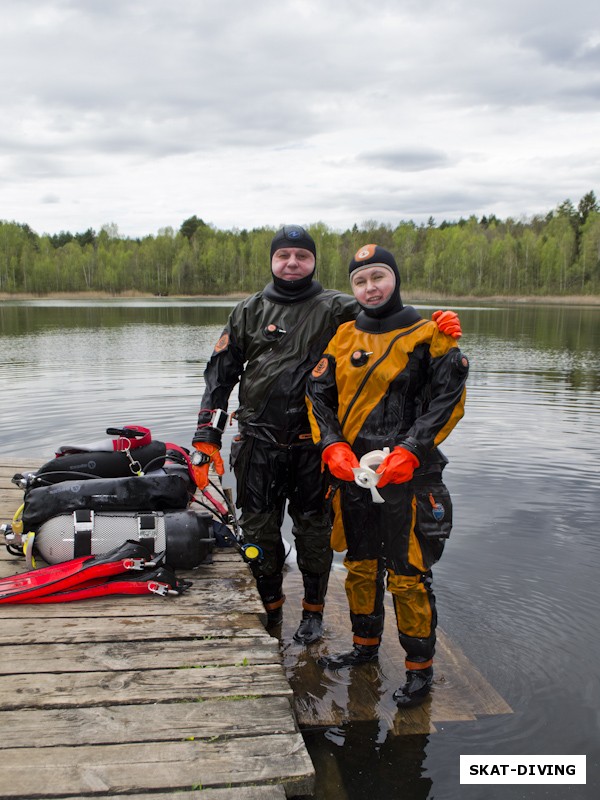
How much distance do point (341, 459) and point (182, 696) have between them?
50.0 inches

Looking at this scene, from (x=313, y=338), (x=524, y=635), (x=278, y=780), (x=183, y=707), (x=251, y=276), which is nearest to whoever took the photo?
(x=278, y=780)

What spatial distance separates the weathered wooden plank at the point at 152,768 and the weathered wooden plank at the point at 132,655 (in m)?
0.52

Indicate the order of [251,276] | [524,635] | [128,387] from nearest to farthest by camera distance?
[524,635]
[128,387]
[251,276]

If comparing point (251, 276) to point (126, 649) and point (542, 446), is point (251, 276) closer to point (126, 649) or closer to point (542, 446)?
point (542, 446)

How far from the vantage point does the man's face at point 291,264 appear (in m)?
3.74

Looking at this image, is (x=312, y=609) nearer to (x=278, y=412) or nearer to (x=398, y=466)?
(x=278, y=412)

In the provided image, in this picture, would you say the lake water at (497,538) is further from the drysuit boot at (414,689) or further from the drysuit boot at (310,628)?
the drysuit boot at (310,628)

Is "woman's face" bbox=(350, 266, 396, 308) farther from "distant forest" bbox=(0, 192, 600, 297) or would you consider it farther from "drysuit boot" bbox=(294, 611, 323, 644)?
"distant forest" bbox=(0, 192, 600, 297)

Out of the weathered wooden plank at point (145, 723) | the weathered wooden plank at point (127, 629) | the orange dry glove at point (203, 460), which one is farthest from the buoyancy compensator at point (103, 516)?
the weathered wooden plank at point (145, 723)

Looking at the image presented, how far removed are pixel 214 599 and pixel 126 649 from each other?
0.65m

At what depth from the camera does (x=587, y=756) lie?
3342mm

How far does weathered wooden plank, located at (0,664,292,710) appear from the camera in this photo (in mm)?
2508

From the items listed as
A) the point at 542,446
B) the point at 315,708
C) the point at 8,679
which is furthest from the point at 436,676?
the point at 542,446

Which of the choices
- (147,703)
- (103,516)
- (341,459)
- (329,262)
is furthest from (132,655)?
(329,262)
